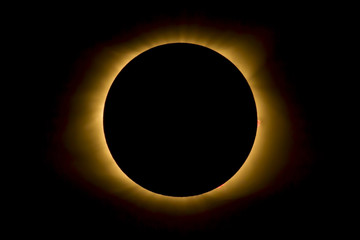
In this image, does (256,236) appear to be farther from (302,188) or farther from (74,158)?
(74,158)

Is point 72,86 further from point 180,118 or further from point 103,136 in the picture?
point 180,118

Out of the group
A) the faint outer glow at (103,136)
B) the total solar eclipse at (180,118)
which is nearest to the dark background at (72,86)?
the faint outer glow at (103,136)

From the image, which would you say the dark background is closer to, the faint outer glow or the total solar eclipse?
the faint outer glow

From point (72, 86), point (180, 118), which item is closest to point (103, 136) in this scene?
point (72, 86)

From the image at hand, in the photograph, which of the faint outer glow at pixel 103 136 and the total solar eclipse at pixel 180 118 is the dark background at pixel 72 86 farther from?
the total solar eclipse at pixel 180 118

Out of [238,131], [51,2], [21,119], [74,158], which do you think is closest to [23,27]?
[51,2]
